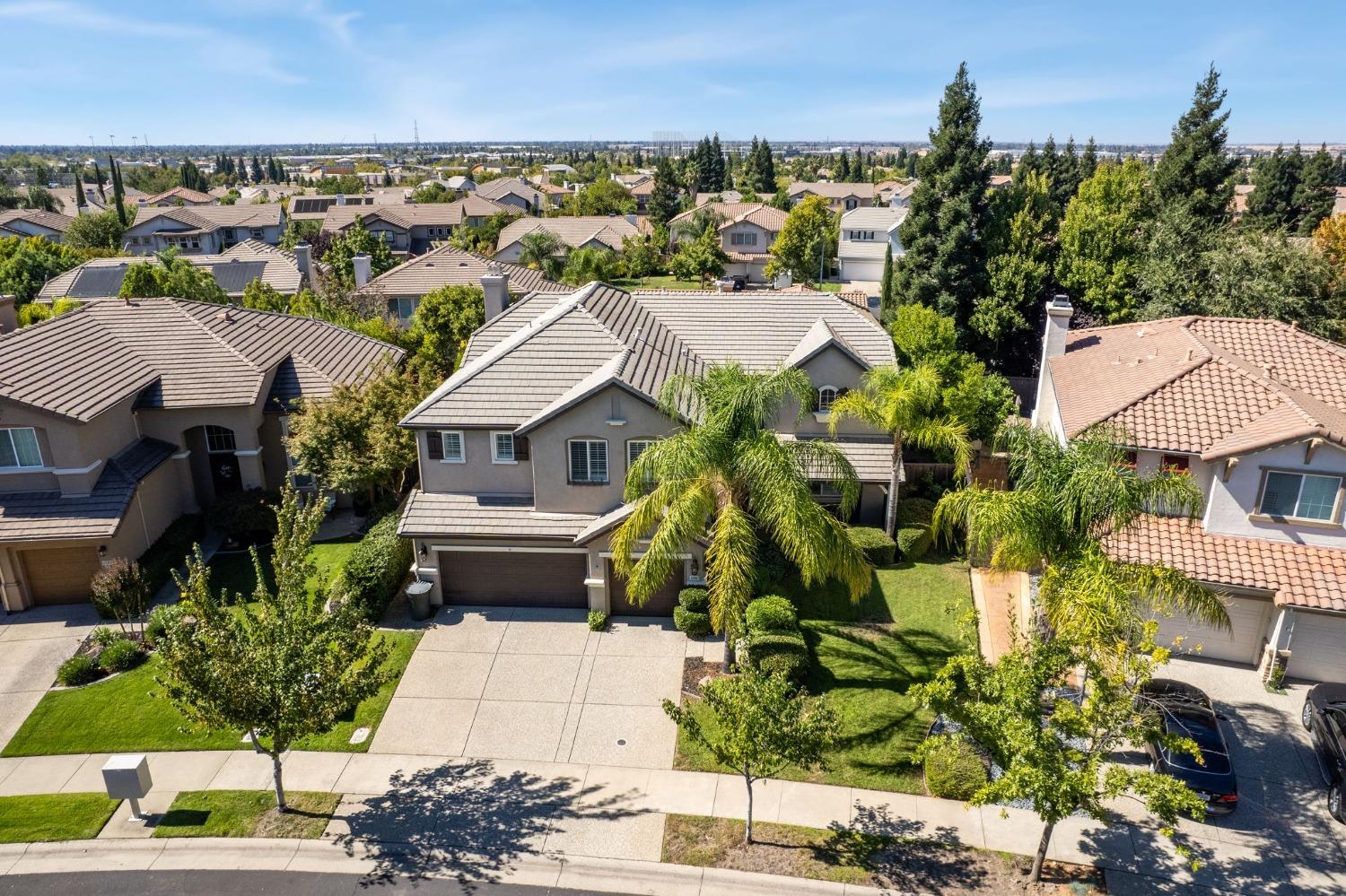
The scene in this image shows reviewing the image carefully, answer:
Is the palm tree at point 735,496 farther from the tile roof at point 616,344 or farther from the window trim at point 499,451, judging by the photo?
the window trim at point 499,451

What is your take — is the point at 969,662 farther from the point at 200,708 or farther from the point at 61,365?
the point at 61,365

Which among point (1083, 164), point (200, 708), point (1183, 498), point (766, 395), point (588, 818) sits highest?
point (1083, 164)

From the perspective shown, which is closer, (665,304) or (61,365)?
(61,365)

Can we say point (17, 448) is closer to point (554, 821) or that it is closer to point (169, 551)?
point (169, 551)

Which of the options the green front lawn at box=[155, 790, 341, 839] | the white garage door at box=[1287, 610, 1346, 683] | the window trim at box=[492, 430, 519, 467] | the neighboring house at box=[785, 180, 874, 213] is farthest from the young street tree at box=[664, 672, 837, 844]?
the neighboring house at box=[785, 180, 874, 213]

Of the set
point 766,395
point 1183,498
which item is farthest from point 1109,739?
point 766,395

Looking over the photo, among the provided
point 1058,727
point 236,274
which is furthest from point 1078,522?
point 236,274

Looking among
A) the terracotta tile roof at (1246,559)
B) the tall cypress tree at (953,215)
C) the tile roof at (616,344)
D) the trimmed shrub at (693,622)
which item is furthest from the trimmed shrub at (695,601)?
the tall cypress tree at (953,215)
